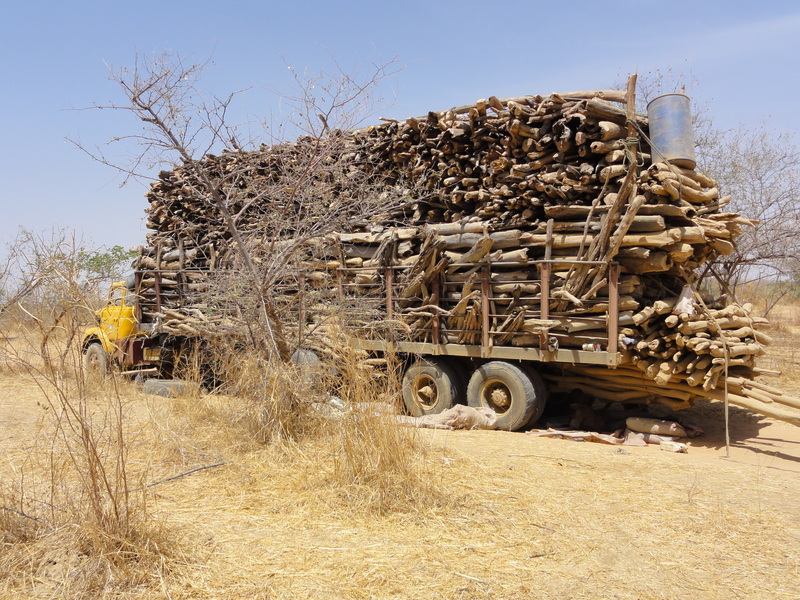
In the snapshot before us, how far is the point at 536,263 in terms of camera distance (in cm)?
804

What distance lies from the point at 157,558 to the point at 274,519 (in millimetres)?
1012

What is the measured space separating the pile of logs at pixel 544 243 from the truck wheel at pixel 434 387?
40 centimetres

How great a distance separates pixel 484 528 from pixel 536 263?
443 cm

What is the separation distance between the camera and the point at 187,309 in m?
11.5

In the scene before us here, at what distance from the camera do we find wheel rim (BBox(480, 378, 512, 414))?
847 cm

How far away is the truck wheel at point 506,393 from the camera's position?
26.8ft

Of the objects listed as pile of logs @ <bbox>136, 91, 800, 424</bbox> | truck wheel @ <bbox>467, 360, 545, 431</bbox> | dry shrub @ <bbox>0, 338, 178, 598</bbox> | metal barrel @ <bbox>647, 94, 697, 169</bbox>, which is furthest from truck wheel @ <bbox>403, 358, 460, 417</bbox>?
dry shrub @ <bbox>0, 338, 178, 598</bbox>

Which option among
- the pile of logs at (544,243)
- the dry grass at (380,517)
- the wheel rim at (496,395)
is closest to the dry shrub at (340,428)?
the dry grass at (380,517)

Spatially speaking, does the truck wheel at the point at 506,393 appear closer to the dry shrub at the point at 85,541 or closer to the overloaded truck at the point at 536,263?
the overloaded truck at the point at 536,263

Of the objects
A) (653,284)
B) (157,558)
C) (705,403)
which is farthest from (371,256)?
(157,558)

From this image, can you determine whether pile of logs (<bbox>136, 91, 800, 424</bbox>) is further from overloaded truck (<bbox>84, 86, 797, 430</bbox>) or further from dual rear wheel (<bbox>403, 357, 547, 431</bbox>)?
dual rear wheel (<bbox>403, 357, 547, 431</bbox>)

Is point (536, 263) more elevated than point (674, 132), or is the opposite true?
point (674, 132)

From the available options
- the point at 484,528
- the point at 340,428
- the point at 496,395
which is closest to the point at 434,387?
the point at 496,395

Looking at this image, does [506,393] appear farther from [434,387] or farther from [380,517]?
[380,517]
